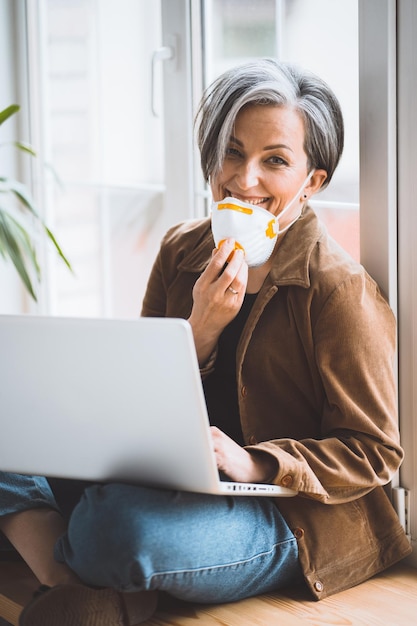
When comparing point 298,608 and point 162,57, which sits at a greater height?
point 162,57

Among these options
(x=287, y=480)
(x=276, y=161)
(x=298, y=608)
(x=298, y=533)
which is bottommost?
(x=298, y=608)

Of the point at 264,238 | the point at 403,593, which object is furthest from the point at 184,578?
the point at 264,238

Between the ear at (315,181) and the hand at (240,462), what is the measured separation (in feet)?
1.70

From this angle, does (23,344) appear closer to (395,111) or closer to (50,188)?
(395,111)

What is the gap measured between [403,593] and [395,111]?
86 centimetres

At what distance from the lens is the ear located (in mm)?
1638

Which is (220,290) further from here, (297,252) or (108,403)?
(108,403)

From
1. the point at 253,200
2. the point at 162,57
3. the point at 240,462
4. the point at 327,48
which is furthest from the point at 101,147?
the point at 240,462

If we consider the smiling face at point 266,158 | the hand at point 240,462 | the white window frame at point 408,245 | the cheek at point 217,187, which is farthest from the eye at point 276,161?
the hand at point 240,462

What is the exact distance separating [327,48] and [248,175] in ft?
1.44

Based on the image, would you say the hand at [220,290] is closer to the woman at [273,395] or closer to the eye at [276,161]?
the woman at [273,395]

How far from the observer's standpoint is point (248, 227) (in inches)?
62.1

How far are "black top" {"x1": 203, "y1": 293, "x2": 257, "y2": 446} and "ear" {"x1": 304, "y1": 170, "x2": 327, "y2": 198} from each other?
22 cm

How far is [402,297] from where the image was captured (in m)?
1.62
